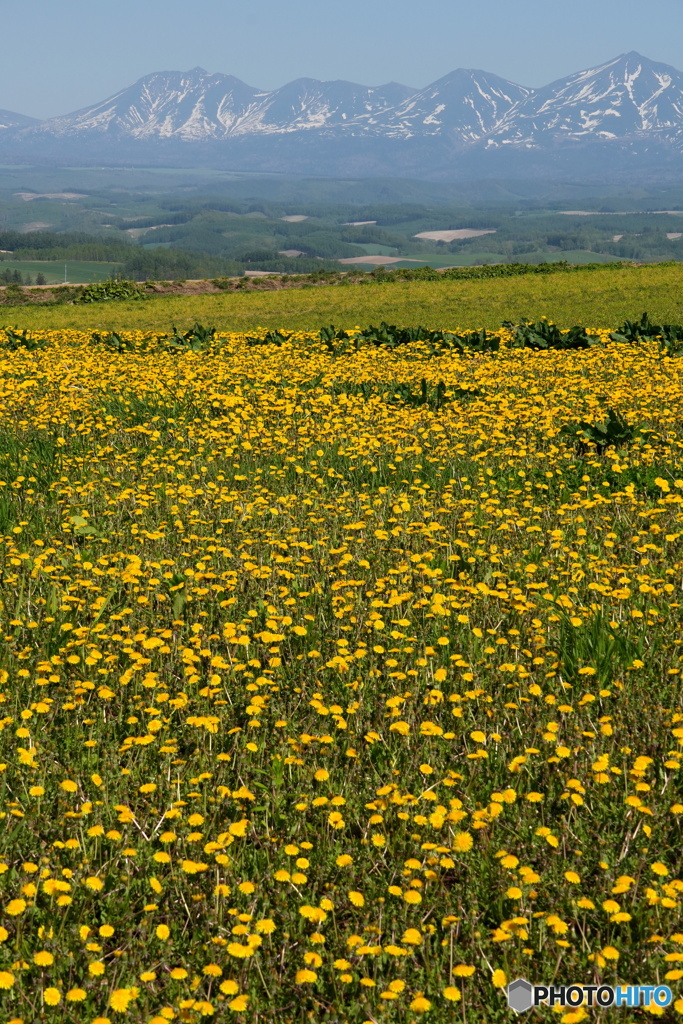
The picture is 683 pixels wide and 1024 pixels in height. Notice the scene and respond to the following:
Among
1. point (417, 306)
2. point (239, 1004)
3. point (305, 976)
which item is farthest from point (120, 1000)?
point (417, 306)

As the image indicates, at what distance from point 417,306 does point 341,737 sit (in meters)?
28.6

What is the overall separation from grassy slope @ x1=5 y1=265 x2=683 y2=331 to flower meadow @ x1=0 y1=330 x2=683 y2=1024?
16.9 meters

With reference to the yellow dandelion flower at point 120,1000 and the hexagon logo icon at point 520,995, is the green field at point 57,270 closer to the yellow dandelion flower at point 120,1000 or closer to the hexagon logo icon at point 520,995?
the yellow dandelion flower at point 120,1000

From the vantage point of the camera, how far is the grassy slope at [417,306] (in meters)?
26.5

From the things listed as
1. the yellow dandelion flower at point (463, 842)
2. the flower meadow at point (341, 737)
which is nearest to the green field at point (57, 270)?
the flower meadow at point (341, 737)

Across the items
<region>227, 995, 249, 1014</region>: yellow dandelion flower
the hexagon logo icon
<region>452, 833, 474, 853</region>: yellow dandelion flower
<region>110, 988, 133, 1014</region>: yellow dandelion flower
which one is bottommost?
the hexagon logo icon

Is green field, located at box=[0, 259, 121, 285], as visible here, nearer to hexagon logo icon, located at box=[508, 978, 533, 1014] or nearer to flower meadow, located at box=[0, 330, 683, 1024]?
flower meadow, located at box=[0, 330, 683, 1024]

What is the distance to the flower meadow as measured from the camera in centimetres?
338

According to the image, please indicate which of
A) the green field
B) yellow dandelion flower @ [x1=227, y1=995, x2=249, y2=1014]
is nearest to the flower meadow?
yellow dandelion flower @ [x1=227, y1=995, x2=249, y2=1014]

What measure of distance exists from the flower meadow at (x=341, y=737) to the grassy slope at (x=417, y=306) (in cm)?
1687

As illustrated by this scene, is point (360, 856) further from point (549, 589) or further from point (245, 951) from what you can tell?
point (549, 589)

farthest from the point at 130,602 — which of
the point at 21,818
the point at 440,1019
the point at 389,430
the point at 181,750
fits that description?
the point at 389,430

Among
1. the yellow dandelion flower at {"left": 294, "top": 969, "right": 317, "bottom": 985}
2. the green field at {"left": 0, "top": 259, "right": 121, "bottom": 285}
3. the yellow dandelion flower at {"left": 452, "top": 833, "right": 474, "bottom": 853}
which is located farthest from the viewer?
the green field at {"left": 0, "top": 259, "right": 121, "bottom": 285}

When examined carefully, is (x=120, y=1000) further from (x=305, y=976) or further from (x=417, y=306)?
(x=417, y=306)
